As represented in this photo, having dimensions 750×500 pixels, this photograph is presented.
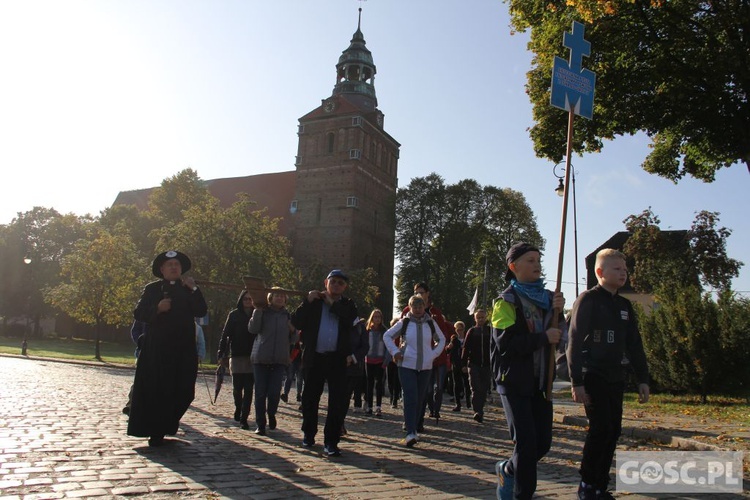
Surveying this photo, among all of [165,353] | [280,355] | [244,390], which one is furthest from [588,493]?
[244,390]

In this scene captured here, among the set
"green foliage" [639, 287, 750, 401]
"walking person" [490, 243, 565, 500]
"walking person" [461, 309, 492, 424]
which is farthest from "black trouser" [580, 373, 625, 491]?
"green foliage" [639, 287, 750, 401]

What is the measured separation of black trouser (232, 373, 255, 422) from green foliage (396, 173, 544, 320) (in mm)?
43721

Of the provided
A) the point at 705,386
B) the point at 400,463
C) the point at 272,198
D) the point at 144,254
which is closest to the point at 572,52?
the point at 400,463

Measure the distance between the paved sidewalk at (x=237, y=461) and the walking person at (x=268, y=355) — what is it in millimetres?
378

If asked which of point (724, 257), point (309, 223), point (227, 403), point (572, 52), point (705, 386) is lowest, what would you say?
point (227, 403)

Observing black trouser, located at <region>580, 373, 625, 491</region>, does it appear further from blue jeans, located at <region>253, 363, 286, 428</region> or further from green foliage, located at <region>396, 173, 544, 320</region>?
green foliage, located at <region>396, 173, 544, 320</region>

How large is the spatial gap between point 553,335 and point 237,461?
3453 millimetres

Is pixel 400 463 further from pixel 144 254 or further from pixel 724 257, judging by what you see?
pixel 144 254

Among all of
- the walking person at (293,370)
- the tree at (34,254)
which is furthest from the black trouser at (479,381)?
the tree at (34,254)

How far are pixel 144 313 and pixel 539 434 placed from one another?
4.37 metres

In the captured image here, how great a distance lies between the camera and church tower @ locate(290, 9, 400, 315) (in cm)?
6091

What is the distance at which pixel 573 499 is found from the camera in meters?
5.04

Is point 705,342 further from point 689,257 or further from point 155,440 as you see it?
point 689,257

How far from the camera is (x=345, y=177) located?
61281 mm
